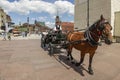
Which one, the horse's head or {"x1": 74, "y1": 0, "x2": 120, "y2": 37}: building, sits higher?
{"x1": 74, "y1": 0, "x2": 120, "y2": 37}: building

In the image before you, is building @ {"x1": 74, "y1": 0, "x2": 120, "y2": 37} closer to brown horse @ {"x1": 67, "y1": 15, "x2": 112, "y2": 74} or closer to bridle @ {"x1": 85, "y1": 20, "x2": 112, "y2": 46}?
brown horse @ {"x1": 67, "y1": 15, "x2": 112, "y2": 74}

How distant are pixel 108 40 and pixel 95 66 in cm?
247

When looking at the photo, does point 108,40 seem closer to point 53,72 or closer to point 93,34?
point 93,34

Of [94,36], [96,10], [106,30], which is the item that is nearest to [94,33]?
[94,36]

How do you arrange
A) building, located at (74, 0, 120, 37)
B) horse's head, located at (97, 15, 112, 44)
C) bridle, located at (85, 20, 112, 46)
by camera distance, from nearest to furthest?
horse's head, located at (97, 15, 112, 44)
bridle, located at (85, 20, 112, 46)
building, located at (74, 0, 120, 37)

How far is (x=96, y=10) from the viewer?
29562 mm

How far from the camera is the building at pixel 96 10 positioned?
25656mm

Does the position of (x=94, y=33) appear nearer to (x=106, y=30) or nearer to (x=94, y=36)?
(x=94, y=36)

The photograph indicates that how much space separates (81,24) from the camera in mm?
33969

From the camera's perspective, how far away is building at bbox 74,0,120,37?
1010 inches

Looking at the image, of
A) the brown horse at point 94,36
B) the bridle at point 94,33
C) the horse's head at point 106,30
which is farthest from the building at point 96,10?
the horse's head at point 106,30

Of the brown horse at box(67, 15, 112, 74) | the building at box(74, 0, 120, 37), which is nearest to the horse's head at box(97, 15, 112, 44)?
the brown horse at box(67, 15, 112, 74)

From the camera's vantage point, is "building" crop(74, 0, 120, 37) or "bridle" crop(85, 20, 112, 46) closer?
"bridle" crop(85, 20, 112, 46)

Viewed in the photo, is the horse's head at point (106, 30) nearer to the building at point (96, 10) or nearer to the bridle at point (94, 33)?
the bridle at point (94, 33)
